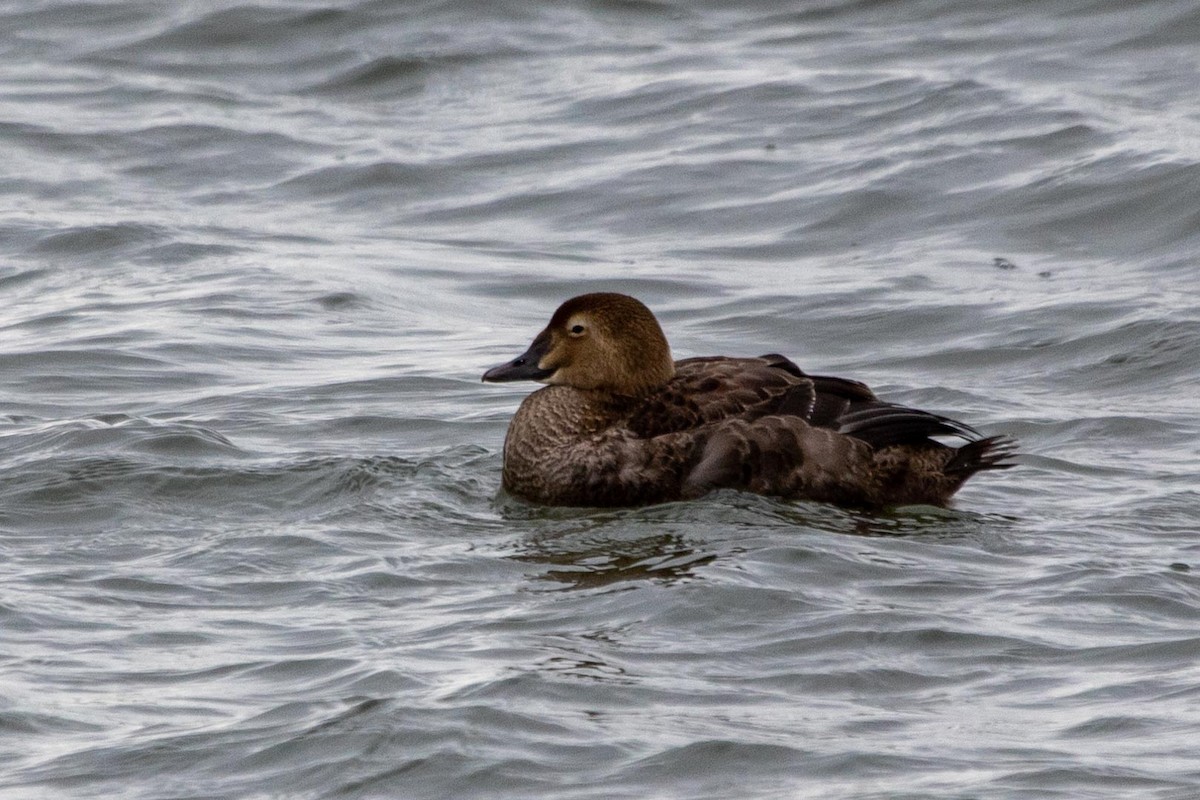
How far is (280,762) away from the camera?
218 inches

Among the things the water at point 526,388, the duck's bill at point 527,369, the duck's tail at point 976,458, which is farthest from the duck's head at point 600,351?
the duck's tail at point 976,458

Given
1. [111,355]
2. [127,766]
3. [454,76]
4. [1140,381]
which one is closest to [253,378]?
[111,355]

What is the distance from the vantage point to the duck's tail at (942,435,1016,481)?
8.27 m

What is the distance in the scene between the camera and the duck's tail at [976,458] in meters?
8.27

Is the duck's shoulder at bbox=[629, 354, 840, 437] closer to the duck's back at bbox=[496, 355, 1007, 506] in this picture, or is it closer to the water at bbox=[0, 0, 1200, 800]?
the duck's back at bbox=[496, 355, 1007, 506]

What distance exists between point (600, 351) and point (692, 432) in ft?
1.82

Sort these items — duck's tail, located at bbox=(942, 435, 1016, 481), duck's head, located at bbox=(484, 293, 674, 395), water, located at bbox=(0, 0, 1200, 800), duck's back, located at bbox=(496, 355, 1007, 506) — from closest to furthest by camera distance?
water, located at bbox=(0, 0, 1200, 800), duck's back, located at bbox=(496, 355, 1007, 506), duck's tail, located at bbox=(942, 435, 1016, 481), duck's head, located at bbox=(484, 293, 674, 395)

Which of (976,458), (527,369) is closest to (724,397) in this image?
(527,369)

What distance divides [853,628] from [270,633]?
71.1 inches

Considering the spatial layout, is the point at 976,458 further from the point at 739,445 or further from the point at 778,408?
the point at 739,445

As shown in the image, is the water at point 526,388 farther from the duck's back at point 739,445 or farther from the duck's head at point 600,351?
the duck's head at point 600,351

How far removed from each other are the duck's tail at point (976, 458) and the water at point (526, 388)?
0.17 metres

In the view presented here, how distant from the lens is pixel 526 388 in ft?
34.6

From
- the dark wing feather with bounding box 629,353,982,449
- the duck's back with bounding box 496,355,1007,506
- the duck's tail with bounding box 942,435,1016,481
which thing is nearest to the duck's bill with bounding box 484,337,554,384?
the duck's back with bounding box 496,355,1007,506
